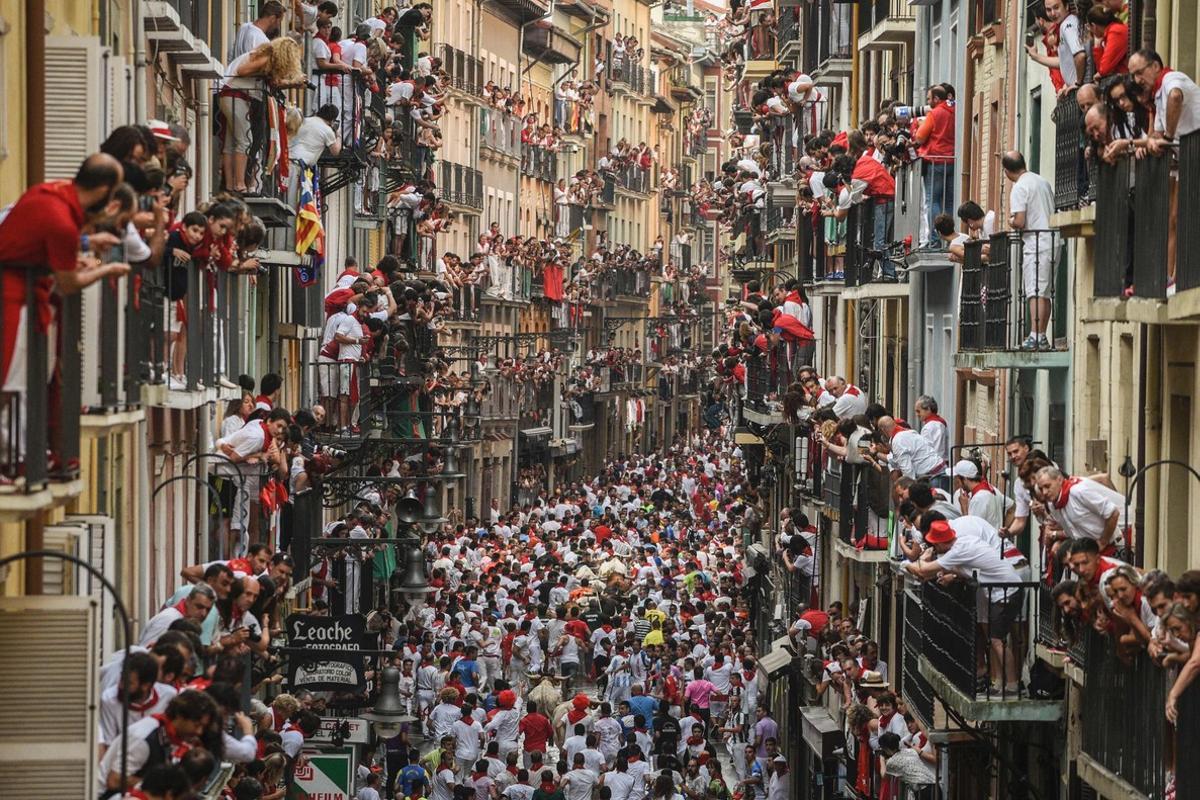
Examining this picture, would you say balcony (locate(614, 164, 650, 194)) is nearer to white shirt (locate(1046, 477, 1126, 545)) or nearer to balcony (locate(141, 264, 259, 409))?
balcony (locate(141, 264, 259, 409))

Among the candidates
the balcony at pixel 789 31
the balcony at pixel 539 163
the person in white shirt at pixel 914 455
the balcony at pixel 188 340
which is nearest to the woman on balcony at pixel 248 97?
the balcony at pixel 188 340

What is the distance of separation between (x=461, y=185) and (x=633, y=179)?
44322 mm

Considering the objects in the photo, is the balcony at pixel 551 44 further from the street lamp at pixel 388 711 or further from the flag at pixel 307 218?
the flag at pixel 307 218

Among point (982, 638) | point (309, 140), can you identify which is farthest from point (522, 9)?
point (982, 638)

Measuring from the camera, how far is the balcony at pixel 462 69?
7169 cm

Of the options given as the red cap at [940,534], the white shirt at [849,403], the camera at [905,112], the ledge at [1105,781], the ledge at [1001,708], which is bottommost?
the ledge at [1001,708]

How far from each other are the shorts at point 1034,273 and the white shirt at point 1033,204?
0.17 ft

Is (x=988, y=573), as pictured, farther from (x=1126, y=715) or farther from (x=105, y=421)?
(x=105, y=421)

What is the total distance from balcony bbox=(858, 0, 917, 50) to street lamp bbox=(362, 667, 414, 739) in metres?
10.3

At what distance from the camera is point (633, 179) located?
→ 389 feet

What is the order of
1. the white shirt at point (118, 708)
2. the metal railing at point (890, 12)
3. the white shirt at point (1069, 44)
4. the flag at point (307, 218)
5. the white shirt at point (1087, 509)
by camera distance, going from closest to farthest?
the white shirt at point (118, 708) < the white shirt at point (1087, 509) < the white shirt at point (1069, 44) < the flag at point (307, 218) < the metal railing at point (890, 12)

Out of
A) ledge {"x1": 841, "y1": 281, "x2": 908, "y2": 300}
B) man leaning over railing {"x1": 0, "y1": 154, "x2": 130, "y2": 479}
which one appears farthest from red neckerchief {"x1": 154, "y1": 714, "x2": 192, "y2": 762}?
ledge {"x1": 841, "y1": 281, "x2": 908, "y2": 300}

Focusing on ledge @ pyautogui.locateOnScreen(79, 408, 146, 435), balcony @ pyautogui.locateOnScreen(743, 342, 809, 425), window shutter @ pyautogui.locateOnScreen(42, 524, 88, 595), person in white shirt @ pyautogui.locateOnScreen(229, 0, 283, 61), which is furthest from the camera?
balcony @ pyautogui.locateOnScreen(743, 342, 809, 425)

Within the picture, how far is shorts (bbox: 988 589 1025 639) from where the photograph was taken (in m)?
23.6
